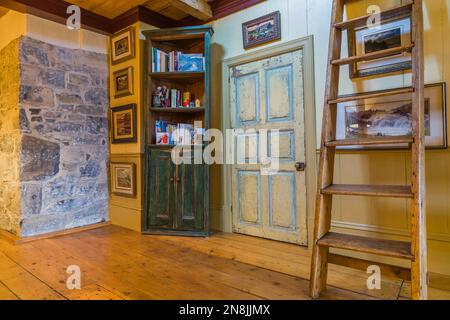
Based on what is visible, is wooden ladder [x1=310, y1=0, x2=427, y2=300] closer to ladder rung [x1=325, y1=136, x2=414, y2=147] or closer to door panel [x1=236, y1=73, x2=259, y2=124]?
ladder rung [x1=325, y1=136, x2=414, y2=147]

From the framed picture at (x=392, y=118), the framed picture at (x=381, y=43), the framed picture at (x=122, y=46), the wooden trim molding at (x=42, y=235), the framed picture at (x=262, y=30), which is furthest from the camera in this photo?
the framed picture at (x=122, y=46)

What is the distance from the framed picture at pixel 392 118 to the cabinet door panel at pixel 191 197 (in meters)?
1.45

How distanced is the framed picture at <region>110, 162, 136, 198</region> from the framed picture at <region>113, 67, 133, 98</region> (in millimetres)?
852

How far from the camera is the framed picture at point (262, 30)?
2641mm

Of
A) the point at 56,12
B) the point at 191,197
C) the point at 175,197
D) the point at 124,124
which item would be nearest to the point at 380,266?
the point at 191,197

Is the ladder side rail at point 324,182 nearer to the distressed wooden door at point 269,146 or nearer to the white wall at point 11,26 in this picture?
the distressed wooden door at point 269,146

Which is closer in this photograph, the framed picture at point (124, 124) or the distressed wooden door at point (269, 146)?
the distressed wooden door at point (269, 146)

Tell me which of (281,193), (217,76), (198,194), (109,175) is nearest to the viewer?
(281,193)

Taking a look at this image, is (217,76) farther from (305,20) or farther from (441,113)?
(441,113)

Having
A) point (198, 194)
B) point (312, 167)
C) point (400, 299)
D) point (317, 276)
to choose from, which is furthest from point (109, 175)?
point (400, 299)

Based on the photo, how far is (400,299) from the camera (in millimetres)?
1627

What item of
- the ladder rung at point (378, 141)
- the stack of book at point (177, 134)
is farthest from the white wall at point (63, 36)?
the ladder rung at point (378, 141)

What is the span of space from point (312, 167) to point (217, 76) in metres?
1.49

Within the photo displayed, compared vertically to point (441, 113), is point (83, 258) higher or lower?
lower
